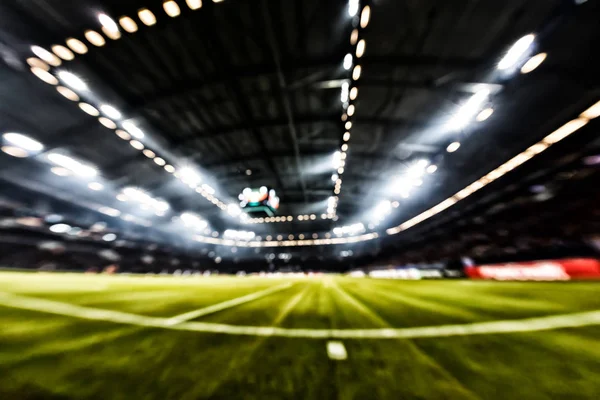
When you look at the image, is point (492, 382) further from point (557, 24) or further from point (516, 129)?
point (516, 129)

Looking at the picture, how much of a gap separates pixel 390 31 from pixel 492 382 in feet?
30.2

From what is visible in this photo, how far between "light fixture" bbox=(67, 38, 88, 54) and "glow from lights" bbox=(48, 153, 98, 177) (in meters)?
6.51

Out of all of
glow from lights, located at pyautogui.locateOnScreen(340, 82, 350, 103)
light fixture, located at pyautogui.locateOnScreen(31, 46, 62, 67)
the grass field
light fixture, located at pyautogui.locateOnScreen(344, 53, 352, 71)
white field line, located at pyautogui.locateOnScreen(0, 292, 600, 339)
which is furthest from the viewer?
glow from lights, located at pyautogui.locateOnScreen(340, 82, 350, 103)

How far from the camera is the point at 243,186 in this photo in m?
19.3

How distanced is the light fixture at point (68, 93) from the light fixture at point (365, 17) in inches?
422

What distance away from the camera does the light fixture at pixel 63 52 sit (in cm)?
729

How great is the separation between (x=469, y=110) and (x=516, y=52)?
8.12 feet

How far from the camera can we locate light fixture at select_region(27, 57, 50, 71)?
24.2 ft

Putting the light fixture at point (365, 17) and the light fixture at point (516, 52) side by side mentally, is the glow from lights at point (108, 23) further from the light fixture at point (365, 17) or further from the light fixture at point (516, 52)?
the light fixture at point (516, 52)

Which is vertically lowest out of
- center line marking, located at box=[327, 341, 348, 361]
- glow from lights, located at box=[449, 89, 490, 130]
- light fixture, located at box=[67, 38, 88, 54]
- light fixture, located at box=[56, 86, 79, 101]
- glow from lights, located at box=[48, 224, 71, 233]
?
center line marking, located at box=[327, 341, 348, 361]

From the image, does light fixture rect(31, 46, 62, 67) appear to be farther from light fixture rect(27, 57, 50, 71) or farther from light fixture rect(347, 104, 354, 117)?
light fixture rect(347, 104, 354, 117)

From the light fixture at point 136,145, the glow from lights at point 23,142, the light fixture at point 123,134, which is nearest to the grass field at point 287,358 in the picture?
the light fixture at point 123,134

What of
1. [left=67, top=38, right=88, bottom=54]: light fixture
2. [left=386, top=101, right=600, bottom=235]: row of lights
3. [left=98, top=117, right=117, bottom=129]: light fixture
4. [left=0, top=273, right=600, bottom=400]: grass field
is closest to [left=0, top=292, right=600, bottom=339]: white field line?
[left=0, top=273, right=600, bottom=400]: grass field

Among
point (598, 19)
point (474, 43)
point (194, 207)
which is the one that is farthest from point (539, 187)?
point (194, 207)
